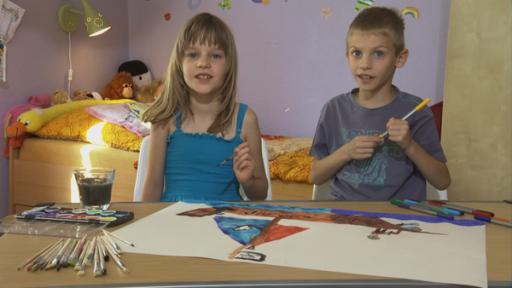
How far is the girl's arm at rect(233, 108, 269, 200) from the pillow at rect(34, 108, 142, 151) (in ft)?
4.38

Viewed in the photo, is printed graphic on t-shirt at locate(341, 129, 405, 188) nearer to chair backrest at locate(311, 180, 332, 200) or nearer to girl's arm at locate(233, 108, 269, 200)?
chair backrest at locate(311, 180, 332, 200)

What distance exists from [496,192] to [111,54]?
2593 millimetres

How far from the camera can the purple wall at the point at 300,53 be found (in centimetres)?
297

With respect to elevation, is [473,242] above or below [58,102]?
below

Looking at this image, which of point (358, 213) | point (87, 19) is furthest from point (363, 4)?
point (358, 213)

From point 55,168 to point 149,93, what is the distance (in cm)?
91

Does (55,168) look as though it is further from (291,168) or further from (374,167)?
(374,167)

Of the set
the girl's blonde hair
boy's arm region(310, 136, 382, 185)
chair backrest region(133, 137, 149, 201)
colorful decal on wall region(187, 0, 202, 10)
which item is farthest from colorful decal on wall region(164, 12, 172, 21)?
boy's arm region(310, 136, 382, 185)

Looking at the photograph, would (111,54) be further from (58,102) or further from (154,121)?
(154,121)

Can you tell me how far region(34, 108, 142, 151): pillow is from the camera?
271 centimetres

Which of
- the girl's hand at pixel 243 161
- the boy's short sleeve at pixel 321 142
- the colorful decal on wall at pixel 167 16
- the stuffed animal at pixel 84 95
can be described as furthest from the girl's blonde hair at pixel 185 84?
the colorful decal on wall at pixel 167 16

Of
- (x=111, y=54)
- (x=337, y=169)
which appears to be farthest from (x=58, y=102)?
(x=337, y=169)

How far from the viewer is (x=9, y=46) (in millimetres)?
2820

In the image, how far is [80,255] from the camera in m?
0.66
